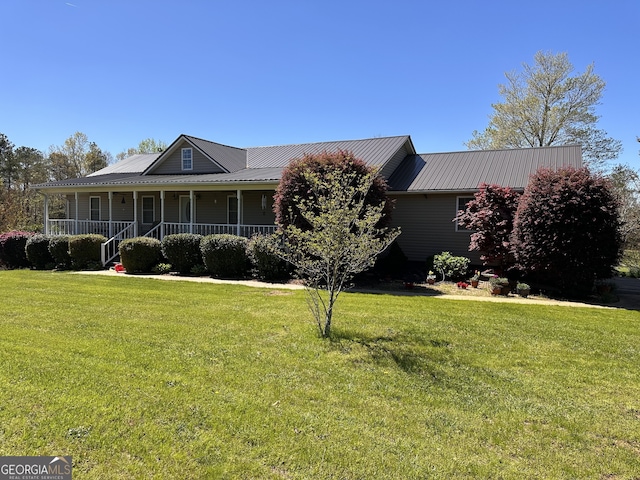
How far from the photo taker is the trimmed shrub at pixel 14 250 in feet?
53.3

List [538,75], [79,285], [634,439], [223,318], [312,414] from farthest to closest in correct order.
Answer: [538,75] < [79,285] < [223,318] < [312,414] < [634,439]

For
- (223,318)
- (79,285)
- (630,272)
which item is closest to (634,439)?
(223,318)

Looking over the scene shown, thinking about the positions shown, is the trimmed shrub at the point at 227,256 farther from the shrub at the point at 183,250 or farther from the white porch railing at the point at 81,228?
the white porch railing at the point at 81,228

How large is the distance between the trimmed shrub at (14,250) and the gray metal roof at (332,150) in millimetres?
10043

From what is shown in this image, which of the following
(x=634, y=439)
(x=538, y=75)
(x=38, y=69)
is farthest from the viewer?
(x=538, y=75)

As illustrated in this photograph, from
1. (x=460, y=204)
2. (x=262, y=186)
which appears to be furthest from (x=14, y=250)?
(x=460, y=204)

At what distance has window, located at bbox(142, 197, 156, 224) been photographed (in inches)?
810

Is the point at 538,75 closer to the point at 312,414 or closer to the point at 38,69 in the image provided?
the point at 38,69

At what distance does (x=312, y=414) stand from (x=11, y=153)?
4666cm

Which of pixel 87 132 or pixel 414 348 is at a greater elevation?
pixel 87 132

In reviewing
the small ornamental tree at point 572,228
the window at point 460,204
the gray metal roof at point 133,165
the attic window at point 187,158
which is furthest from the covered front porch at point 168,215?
the small ornamental tree at point 572,228

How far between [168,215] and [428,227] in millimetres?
12903

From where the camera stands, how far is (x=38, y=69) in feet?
47.3

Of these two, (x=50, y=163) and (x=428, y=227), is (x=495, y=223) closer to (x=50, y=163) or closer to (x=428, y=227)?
(x=428, y=227)
